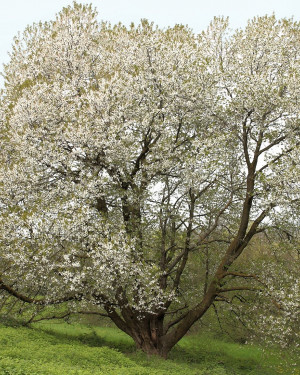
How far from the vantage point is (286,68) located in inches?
786

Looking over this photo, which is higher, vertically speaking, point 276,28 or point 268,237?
point 276,28

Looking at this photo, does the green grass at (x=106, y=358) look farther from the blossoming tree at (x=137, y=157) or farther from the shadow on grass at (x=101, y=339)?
the blossoming tree at (x=137, y=157)

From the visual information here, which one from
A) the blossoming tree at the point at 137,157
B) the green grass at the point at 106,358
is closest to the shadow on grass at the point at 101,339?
the green grass at the point at 106,358

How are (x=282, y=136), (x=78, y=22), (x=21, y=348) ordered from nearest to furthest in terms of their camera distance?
(x=21, y=348) < (x=282, y=136) < (x=78, y=22)

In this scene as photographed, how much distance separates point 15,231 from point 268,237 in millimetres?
13501

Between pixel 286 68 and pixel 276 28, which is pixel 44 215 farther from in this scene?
pixel 276 28

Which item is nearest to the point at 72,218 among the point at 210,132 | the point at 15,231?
the point at 15,231

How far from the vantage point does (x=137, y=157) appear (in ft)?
69.4

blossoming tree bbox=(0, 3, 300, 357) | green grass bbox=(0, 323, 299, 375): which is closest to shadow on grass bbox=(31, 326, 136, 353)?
green grass bbox=(0, 323, 299, 375)

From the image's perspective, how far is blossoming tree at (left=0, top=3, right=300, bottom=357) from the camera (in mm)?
16906

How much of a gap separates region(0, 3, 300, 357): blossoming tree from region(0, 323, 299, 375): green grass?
2.04 metres

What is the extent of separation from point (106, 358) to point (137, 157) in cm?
1033

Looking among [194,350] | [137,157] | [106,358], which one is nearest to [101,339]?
[194,350]

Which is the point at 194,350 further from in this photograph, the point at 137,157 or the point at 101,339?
the point at 137,157
